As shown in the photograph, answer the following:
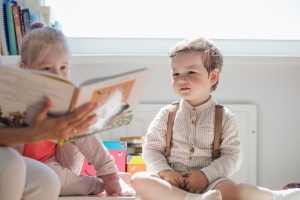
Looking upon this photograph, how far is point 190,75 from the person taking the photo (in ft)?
4.76

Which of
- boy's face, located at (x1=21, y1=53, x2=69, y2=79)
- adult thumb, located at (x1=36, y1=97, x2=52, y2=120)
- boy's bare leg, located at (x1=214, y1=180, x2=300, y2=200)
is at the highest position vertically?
boy's face, located at (x1=21, y1=53, x2=69, y2=79)

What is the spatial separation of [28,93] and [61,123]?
0.09 m

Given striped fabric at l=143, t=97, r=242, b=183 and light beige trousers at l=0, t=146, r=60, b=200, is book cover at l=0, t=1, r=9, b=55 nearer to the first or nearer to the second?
striped fabric at l=143, t=97, r=242, b=183

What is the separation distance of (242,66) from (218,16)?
28cm

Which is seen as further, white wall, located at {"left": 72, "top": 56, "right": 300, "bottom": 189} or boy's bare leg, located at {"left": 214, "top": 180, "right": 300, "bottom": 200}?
white wall, located at {"left": 72, "top": 56, "right": 300, "bottom": 189}

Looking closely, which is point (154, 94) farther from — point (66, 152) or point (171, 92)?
point (66, 152)

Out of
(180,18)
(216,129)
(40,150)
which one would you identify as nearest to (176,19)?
(180,18)

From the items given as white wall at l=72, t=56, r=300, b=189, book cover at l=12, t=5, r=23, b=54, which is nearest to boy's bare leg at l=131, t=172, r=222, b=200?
white wall at l=72, t=56, r=300, b=189

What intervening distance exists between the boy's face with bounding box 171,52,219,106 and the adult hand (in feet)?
1.73

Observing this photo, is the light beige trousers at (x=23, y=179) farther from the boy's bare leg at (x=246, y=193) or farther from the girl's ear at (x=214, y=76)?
the girl's ear at (x=214, y=76)

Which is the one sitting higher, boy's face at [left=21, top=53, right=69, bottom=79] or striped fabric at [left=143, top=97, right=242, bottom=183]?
boy's face at [left=21, top=53, right=69, bottom=79]

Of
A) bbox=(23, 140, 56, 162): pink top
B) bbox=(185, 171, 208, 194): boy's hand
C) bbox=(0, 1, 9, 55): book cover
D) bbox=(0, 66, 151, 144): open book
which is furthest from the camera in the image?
bbox=(0, 1, 9, 55): book cover

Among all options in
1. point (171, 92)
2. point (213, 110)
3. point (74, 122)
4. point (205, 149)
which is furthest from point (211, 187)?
point (171, 92)

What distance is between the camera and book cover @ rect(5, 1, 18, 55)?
1.83m
